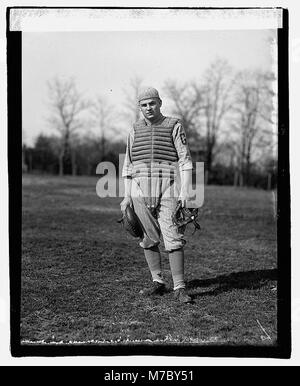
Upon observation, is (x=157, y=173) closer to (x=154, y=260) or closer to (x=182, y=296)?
(x=154, y=260)

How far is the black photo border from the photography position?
148 inches

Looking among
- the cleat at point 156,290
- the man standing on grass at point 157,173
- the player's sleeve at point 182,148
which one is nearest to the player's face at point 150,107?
the man standing on grass at point 157,173

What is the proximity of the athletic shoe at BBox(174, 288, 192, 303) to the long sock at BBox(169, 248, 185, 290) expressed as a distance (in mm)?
37

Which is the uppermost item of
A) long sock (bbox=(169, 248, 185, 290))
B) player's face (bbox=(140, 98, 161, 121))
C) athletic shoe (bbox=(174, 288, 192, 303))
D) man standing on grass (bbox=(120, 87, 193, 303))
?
player's face (bbox=(140, 98, 161, 121))

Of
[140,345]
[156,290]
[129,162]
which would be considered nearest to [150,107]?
[129,162]

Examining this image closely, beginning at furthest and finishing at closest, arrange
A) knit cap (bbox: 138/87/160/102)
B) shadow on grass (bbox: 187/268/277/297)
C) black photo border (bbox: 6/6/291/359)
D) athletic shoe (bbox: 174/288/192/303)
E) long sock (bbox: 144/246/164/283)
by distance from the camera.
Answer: shadow on grass (bbox: 187/268/277/297) → long sock (bbox: 144/246/164/283) → athletic shoe (bbox: 174/288/192/303) → knit cap (bbox: 138/87/160/102) → black photo border (bbox: 6/6/291/359)

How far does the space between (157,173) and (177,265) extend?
85cm

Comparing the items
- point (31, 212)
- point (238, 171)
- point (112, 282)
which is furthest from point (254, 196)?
point (112, 282)

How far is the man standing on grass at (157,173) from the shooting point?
4066 mm

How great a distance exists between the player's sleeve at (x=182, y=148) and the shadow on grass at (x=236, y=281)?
4.08 feet

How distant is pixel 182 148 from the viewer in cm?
406

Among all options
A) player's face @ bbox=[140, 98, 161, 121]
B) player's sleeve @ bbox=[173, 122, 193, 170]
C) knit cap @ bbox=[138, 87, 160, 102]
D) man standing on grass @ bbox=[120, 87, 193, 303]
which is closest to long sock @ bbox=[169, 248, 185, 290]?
man standing on grass @ bbox=[120, 87, 193, 303]

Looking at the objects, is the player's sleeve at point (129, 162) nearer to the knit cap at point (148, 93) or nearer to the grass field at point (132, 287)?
the knit cap at point (148, 93)

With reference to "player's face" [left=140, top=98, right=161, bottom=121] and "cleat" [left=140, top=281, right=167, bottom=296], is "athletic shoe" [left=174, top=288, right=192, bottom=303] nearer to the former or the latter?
"cleat" [left=140, top=281, right=167, bottom=296]
